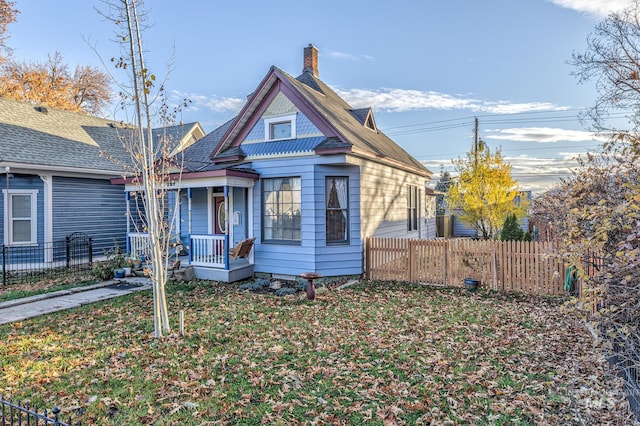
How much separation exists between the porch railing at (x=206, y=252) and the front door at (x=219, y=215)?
4.21 ft

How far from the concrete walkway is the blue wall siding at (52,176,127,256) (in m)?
4.49

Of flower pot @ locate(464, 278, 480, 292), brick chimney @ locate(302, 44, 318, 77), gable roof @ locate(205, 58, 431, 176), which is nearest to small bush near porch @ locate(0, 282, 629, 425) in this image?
flower pot @ locate(464, 278, 480, 292)

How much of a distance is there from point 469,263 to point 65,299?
10592 mm

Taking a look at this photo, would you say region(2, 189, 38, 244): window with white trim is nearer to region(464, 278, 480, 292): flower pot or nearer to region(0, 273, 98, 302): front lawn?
region(0, 273, 98, 302): front lawn

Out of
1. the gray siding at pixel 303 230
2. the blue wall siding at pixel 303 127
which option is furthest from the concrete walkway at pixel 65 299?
the blue wall siding at pixel 303 127

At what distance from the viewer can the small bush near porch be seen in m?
3.80

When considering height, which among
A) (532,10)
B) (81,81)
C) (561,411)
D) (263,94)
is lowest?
(561,411)

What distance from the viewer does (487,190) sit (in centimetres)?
1688

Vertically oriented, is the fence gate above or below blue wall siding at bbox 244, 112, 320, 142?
below

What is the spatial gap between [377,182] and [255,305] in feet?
20.6

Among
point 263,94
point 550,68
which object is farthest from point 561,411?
point 550,68

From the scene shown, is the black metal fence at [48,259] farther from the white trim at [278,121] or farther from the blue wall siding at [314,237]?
the white trim at [278,121]

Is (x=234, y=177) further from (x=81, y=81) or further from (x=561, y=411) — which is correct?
(x=81, y=81)

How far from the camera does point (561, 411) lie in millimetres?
3746
